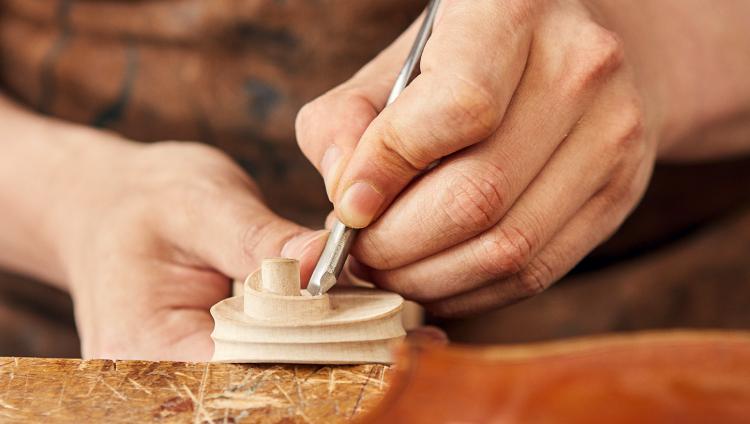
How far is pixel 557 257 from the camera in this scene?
98 cm

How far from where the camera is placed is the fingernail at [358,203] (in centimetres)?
85

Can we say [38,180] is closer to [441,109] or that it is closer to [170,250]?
[170,250]

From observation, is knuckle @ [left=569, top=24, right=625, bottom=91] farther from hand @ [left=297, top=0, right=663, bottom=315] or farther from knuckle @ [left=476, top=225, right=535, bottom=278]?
knuckle @ [left=476, top=225, right=535, bottom=278]

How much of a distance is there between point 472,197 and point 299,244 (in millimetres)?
191

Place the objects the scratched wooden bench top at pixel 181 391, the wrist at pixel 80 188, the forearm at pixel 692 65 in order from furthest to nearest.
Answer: the wrist at pixel 80 188, the forearm at pixel 692 65, the scratched wooden bench top at pixel 181 391

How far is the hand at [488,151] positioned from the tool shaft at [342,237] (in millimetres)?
27

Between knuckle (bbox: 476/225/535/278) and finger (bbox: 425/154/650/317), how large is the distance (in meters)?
0.06

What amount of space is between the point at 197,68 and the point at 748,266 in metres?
1.14

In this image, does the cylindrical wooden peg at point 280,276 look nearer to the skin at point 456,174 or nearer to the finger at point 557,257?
the skin at point 456,174

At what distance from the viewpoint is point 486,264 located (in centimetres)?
90

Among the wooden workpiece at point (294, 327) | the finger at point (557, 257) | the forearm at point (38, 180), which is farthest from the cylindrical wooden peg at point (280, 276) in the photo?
the forearm at point (38, 180)

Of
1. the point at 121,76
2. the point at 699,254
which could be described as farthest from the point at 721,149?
the point at 121,76

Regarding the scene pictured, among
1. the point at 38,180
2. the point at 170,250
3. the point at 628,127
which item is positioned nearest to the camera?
the point at 628,127

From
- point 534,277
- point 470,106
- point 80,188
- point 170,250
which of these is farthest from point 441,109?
point 80,188
